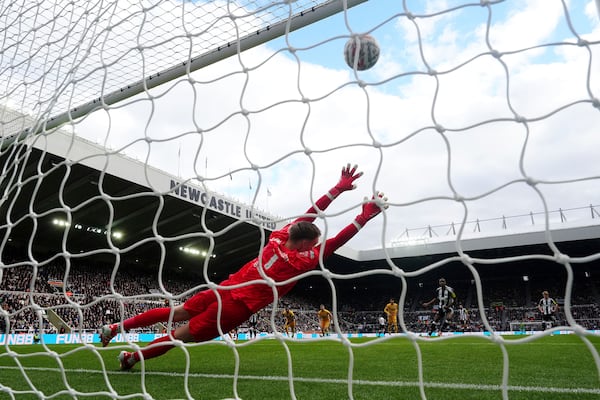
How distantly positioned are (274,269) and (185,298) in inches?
869

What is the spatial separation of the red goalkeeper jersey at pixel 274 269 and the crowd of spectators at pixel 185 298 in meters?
12.8

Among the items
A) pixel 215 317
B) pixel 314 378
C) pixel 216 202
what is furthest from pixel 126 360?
pixel 216 202

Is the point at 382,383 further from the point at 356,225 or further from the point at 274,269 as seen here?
the point at 356,225

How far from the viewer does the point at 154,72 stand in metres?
4.09

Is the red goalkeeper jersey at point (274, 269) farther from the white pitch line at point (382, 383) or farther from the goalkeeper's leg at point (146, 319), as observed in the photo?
the white pitch line at point (382, 383)

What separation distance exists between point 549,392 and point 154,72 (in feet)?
12.7

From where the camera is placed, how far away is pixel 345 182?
11.9 feet

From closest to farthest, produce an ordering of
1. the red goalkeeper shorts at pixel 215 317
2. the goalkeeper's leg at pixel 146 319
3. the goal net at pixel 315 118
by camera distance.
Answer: the goal net at pixel 315 118 → the red goalkeeper shorts at pixel 215 317 → the goalkeeper's leg at pixel 146 319

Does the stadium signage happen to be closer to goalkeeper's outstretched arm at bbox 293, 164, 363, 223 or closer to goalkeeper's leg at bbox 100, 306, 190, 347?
goalkeeper's leg at bbox 100, 306, 190, 347

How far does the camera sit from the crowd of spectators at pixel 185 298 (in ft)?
61.0

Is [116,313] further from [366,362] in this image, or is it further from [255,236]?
[366,362]

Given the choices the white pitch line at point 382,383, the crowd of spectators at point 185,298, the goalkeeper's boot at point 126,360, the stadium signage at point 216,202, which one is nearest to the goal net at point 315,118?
the white pitch line at point 382,383

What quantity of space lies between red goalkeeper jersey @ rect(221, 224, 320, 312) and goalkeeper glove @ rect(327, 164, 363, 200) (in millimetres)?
427

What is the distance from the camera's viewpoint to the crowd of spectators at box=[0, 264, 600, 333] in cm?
1860
